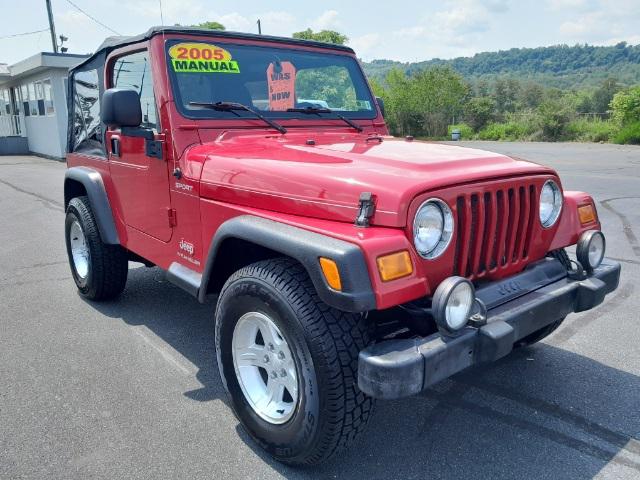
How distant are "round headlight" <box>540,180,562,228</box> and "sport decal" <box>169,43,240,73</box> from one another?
1.98 metres

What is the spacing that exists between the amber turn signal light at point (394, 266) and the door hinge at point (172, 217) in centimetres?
167

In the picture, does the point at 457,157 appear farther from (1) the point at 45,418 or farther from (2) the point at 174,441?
(1) the point at 45,418

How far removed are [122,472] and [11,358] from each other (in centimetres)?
168

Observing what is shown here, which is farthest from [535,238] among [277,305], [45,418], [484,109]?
[484,109]

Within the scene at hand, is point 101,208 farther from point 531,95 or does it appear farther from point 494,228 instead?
point 531,95

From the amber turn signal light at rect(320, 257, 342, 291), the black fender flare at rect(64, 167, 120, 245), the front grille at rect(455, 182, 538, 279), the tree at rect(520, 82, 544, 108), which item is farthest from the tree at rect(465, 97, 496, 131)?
the amber turn signal light at rect(320, 257, 342, 291)

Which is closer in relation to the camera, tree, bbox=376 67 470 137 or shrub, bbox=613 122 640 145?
shrub, bbox=613 122 640 145

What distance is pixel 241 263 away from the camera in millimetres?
3035

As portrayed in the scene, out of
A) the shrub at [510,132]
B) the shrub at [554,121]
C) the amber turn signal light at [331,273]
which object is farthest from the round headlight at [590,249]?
the shrub at [510,132]

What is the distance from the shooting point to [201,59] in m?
3.40

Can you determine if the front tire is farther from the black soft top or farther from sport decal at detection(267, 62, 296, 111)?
the black soft top

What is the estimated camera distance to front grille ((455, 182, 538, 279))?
241 centimetres

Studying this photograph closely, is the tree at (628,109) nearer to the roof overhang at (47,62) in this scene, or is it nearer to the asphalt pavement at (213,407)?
the roof overhang at (47,62)

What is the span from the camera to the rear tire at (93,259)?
4352mm
